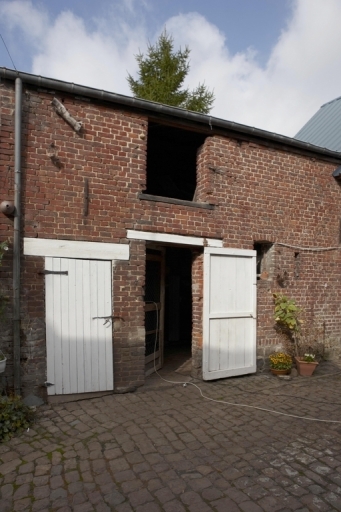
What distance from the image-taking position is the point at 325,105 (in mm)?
11477

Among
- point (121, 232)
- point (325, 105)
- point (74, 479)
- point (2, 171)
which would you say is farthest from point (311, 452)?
point (325, 105)

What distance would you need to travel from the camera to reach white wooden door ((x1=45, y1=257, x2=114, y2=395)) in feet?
16.0

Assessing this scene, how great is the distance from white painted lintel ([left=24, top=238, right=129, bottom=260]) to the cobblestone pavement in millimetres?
2116

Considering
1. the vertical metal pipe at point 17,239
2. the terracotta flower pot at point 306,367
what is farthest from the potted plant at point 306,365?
the vertical metal pipe at point 17,239

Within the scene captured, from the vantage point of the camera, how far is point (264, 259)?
7.00m

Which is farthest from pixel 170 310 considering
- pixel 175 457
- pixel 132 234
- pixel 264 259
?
pixel 175 457

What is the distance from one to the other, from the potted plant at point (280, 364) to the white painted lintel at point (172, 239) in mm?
2432

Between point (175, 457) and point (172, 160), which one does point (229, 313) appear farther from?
point (172, 160)

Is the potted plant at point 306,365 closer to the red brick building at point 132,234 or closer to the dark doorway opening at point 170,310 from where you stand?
the red brick building at point 132,234

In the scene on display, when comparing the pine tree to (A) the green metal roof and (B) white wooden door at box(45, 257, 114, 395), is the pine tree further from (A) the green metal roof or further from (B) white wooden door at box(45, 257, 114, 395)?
(B) white wooden door at box(45, 257, 114, 395)

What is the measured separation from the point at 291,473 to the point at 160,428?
5.15 ft

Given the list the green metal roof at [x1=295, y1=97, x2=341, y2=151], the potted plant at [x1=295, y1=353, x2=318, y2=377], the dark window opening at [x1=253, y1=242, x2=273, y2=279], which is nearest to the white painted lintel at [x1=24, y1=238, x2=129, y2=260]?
the dark window opening at [x1=253, y1=242, x2=273, y2=279]

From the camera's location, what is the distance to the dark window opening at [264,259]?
688 cm

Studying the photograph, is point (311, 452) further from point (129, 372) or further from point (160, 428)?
point (129, 372)
